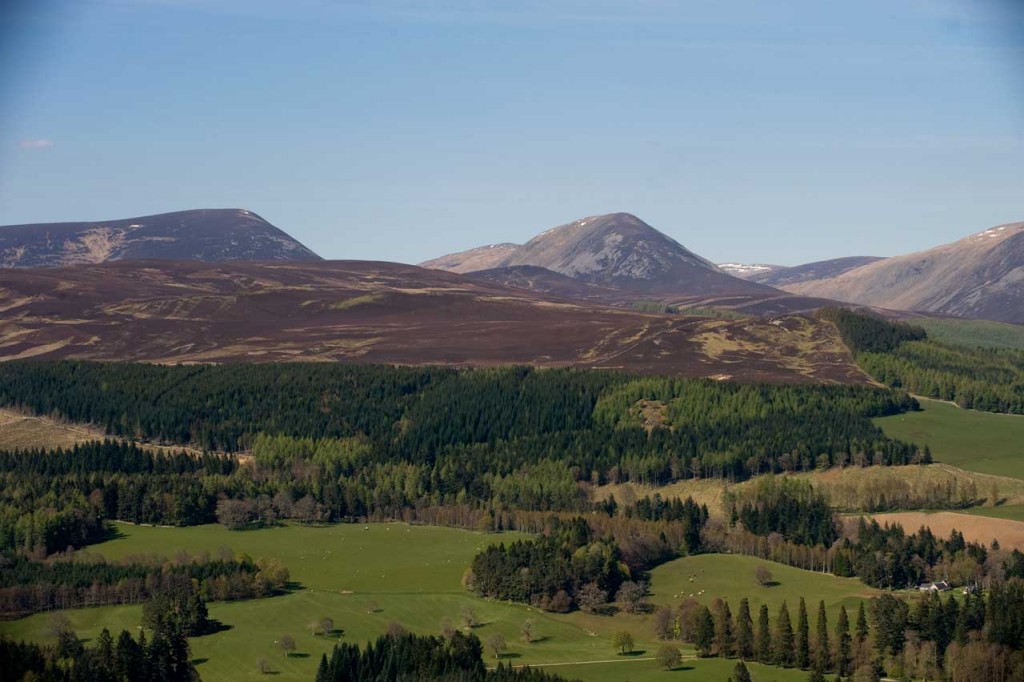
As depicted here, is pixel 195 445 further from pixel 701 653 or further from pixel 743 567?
pixel 701 653

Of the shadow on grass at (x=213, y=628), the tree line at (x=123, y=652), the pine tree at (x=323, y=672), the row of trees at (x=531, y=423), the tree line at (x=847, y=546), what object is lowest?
the shadow on grass at (x=213, y=628)

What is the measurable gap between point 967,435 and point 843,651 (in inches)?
3199

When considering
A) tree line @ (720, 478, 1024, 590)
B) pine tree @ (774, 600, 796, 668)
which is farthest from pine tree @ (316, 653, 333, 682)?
tree line @ (720, 478, 1024, 590)

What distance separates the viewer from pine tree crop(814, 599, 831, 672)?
319ft

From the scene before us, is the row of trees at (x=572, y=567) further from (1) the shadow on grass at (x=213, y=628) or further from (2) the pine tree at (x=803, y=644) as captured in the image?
(1) the shadow on grass at (x=213, y=628)

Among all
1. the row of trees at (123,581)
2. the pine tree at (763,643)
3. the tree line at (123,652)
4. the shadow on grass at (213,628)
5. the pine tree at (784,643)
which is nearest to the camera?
the tree line at (123,652)

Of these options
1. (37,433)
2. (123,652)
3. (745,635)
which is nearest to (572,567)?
(745,635)

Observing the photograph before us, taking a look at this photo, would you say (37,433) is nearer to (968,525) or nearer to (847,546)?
(847,546)

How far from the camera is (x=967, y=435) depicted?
172875 mm

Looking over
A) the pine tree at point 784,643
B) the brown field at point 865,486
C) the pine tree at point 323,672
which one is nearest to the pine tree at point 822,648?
the pine tree at point 784,643

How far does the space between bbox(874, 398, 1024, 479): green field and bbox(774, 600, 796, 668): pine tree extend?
196ft

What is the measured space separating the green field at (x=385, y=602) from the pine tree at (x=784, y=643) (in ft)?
4.67

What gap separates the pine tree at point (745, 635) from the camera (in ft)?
332

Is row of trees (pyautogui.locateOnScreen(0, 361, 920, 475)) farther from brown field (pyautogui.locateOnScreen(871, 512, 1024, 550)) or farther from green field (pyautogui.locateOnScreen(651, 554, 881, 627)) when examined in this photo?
green field (pyautogui.locateOnScreen(651, 554, 881, 627))
